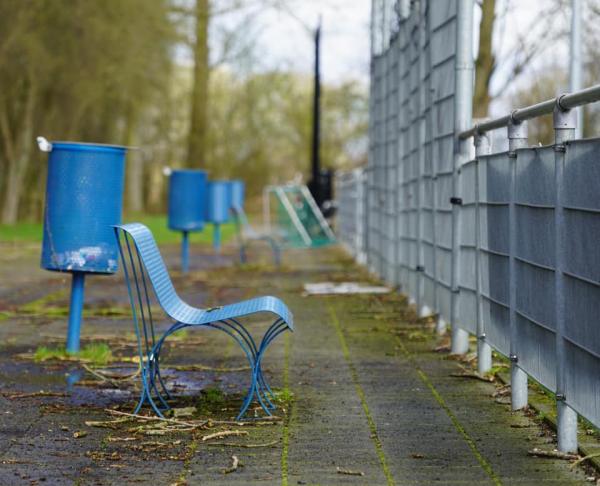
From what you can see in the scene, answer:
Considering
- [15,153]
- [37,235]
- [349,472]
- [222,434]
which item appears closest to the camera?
[349,472]

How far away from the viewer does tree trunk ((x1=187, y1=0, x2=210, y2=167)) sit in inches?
1460

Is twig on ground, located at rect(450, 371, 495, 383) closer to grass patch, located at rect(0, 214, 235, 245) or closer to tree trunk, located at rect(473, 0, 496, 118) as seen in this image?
tree trunk, located at rect(473, 0, 496, 118)

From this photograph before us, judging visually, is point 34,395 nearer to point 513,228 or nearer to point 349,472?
point 349,472

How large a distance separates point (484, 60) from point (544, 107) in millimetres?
9424

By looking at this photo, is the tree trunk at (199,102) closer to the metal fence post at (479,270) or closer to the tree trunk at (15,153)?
the tree trunk at (15,153)

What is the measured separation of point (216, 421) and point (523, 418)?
1.53 m

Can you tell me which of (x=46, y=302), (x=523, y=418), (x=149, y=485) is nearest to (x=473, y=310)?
(x=523, y=418)

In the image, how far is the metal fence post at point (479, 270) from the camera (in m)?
7.61

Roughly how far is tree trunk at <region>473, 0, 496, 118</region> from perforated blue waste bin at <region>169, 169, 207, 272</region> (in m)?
4.66

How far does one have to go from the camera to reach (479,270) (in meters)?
7.59

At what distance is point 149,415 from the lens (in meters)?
6.41

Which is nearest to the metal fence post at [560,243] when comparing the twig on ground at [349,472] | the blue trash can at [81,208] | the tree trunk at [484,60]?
the twig on ground at [349,472]

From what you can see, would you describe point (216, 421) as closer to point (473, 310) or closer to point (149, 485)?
point (149, 485)

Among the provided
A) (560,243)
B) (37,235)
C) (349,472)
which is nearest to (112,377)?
(349,472)
